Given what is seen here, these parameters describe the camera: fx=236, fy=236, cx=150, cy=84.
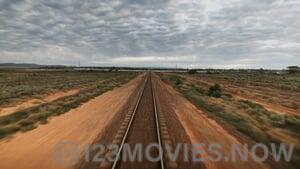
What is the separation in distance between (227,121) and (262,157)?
5996mm

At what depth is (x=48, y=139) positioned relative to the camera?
1043 cm

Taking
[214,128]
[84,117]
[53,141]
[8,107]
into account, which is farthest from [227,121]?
[8,107]

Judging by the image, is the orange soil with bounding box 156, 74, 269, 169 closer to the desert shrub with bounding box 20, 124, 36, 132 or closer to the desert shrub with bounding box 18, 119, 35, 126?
the desert shrub with bounding box 20, 124, 36, 132

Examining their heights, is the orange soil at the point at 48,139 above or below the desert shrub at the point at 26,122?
above

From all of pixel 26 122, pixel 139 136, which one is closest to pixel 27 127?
pixel 26 122

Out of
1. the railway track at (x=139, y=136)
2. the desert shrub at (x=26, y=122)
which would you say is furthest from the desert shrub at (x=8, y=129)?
the railway track at (x=139, y=136)

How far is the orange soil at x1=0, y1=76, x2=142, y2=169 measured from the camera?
25.8ft

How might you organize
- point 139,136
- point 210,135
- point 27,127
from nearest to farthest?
point 139,136
point 210,135
point 27,127

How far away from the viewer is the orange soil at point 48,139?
Answer: 25.8 feet

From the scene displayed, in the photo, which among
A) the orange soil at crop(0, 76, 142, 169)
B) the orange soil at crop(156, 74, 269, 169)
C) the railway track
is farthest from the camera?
the orange soil at crop(0, 76, 142, 169)

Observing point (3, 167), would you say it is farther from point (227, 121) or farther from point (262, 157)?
point (227, 121)

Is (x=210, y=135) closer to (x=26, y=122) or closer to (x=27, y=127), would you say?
(x=27, y=127)

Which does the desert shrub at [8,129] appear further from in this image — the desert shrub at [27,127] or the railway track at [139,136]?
the railway track at [139,136]

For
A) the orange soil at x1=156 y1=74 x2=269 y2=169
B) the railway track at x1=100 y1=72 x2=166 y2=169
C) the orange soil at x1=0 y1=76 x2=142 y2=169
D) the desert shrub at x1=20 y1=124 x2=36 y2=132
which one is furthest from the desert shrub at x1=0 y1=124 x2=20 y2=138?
the orange soil at x1=156 y1=74 x2=269 y2=169
